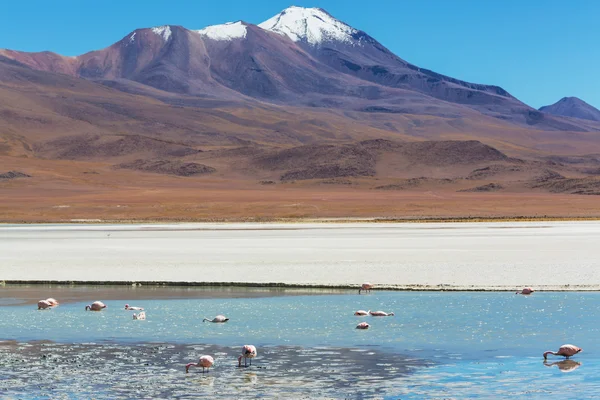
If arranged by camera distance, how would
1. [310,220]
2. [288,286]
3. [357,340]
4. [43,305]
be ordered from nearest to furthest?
1. [357,340]
2. [43,305]
3. [288,286]
4. [310,220]

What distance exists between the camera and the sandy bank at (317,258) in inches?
940

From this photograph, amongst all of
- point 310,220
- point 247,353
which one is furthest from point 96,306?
point 310,220

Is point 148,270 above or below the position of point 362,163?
below

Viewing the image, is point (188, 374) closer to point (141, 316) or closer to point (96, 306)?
point (141, 316)

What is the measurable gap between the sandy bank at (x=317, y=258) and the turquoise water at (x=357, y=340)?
312 centimetres

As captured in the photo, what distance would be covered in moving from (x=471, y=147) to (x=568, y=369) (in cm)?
14086

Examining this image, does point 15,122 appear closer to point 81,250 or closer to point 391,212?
point 391,212

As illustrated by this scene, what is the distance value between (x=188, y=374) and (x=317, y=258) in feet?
59.2

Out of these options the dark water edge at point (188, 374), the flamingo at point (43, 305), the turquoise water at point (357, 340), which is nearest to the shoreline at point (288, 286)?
the turquoise water at point (357, 340)

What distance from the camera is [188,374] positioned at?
12359mm

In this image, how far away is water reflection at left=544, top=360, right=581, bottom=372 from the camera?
12.4 meters

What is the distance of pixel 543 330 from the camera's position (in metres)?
15.7

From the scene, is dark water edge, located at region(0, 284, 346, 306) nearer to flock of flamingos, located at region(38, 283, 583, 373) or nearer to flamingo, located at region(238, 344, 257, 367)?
flock of flamingos, located at region(38, 283, 583, 373)

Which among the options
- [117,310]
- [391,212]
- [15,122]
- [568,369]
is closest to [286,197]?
[391,212]
